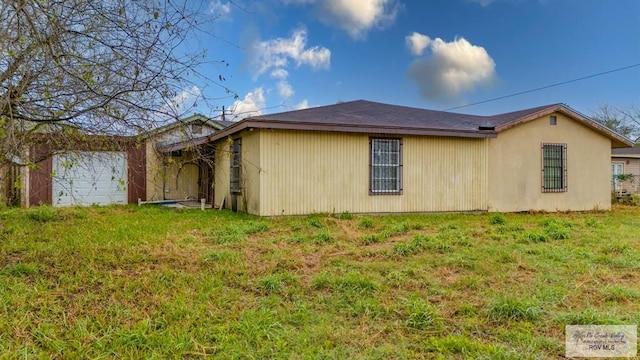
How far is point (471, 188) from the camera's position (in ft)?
34.8

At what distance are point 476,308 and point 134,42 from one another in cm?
385

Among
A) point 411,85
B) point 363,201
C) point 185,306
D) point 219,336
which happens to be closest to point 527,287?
point 219,336

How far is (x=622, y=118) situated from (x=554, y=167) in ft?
82.2

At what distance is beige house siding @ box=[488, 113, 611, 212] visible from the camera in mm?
10859

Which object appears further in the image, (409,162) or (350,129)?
(409,162)

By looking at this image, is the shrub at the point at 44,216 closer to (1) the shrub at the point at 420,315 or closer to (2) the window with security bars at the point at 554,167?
(1) the shrub at the point at 420,315

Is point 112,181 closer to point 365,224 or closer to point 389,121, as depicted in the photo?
point 365,224

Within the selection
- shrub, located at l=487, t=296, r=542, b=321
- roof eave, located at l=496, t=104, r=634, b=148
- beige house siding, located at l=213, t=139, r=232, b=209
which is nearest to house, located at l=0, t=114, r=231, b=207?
beige house siding, located at l=213, t=139, r=232, b=209

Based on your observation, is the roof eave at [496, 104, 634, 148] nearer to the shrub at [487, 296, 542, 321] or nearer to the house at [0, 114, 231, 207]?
the house at [0, 114, 231, 207]

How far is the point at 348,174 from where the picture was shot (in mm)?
9555

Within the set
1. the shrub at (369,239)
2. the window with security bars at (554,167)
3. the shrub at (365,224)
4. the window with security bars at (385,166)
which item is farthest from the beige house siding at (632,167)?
the shrub at (369,239)

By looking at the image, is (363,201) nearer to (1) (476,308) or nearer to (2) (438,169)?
(2) (438,169)

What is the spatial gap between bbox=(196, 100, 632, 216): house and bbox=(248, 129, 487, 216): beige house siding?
24 millimetres

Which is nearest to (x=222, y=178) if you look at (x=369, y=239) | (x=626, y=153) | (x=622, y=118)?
(x=369, y=239)
